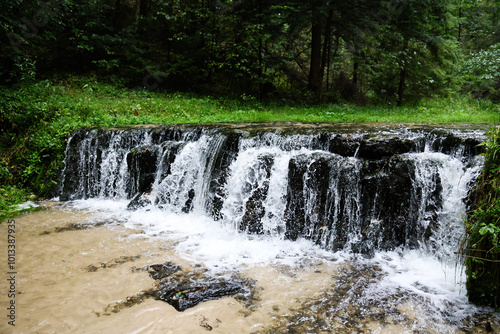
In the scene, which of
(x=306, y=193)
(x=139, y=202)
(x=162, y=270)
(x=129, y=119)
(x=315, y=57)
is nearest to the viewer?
(x=162, y=270)

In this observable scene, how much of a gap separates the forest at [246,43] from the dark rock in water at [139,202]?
769cm

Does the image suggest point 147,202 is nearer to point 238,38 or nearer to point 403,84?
point 238,38

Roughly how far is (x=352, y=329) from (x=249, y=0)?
13.8 meters

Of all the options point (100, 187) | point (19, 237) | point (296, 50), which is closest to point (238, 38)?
point (296, 50)

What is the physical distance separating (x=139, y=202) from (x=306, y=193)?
4.02m

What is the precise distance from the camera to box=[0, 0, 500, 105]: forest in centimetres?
1232

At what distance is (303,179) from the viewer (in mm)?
5914

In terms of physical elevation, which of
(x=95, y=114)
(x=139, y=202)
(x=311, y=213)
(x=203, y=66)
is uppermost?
(x=203, y=66)

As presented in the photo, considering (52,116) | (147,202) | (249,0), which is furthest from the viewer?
(249,0)

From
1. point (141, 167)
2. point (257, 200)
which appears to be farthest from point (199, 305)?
point (141, 167)

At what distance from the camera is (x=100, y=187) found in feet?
26.7

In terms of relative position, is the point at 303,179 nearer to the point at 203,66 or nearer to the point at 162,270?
the point at 162,270

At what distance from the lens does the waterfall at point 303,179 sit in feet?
16.6

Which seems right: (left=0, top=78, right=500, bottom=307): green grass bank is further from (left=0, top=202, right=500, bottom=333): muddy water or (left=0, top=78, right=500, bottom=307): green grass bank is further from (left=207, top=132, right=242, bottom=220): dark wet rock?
(left=207, top=132, right=242, bottom=220): dark wet rock
